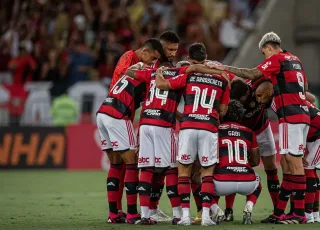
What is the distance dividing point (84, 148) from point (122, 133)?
1015 cm

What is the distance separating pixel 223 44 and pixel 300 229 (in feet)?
47.2

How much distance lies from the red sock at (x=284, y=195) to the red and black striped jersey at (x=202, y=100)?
47.7 inches

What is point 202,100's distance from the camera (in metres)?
11.4

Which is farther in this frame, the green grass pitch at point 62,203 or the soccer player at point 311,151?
the soccer player at point 311,151

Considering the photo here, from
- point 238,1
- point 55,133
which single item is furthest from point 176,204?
point 238,1

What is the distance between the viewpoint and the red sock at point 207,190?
1123 cm

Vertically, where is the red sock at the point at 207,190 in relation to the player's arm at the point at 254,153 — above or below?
below

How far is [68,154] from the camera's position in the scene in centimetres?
2208

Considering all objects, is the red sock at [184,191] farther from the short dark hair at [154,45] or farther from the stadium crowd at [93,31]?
the stadium crowd at [93,31]

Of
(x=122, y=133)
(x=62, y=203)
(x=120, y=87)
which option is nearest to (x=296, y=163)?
(x=122, y=133)

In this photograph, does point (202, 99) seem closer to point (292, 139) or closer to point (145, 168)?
point (145, 168)

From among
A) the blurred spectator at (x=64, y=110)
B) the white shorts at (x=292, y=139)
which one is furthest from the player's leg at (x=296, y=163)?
the blurred spectator at (x=64, y=110)

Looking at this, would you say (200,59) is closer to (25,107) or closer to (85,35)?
(25,107)

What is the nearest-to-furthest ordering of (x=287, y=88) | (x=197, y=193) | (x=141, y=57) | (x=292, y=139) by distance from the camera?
(x=292, y=139)
(x=287, y=88)
(x=197, y=193)
(x=141, y=57)
